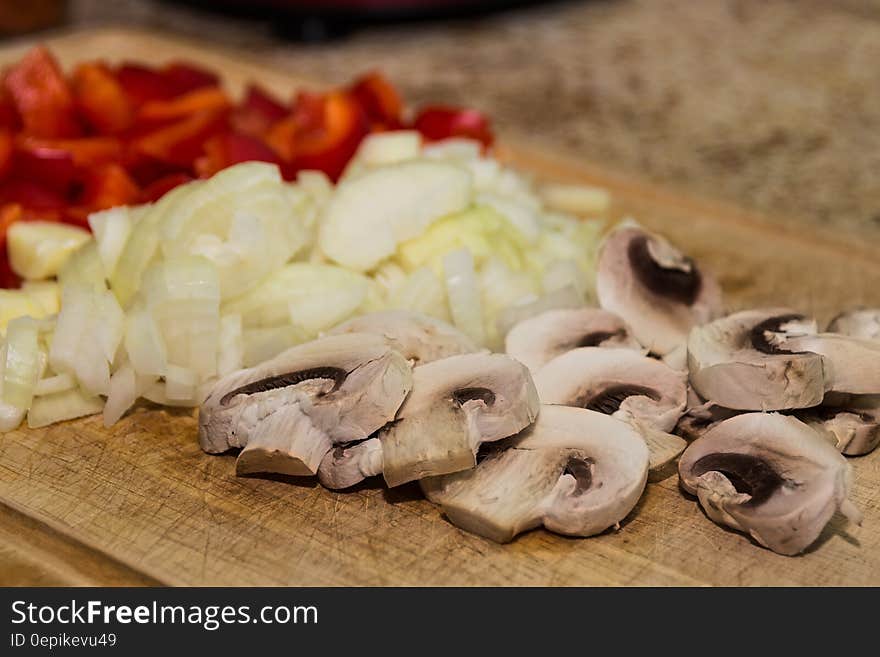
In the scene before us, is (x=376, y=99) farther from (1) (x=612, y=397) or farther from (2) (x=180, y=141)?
(1) (x=612, y=397)

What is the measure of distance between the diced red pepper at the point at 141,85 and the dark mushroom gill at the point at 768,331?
179 centimetres

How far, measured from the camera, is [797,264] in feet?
9.14

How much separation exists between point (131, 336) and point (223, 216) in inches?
12.8

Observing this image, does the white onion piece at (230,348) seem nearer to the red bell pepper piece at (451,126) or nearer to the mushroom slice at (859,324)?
the red bell pepper piece at (451,126)

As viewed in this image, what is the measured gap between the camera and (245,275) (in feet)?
7.47

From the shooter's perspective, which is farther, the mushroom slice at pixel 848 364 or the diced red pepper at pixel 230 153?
the diced red pepper at pixel 230 153

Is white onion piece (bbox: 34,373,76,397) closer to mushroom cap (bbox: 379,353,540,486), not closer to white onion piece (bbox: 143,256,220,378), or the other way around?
white onion piece (bbox: 143,256,220,378)

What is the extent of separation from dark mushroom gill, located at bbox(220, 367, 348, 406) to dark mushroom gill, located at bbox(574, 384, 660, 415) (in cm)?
44

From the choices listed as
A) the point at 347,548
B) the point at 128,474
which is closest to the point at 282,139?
the point at 128,474

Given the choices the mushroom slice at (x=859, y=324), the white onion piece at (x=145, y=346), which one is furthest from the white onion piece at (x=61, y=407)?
the mushroom slice at (x=859, y=324)

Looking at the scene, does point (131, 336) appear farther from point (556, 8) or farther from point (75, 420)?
point (556, 8)

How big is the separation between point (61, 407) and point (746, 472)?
1.27m

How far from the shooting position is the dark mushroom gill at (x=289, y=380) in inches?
76.4

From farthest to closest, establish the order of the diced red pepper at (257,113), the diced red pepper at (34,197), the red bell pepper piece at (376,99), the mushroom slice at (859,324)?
the red bell pepper piece at (376,99) → the diced red pepper at (257,113) → the diced red pepper at (34,197) → the mushroom slice at (859,324)
